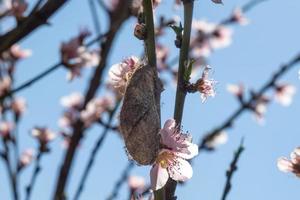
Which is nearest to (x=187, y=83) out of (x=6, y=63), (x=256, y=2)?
(x=256, y=2)

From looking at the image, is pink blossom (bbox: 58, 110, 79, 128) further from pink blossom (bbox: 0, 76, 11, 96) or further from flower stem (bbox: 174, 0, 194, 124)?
flower stem (bbox: 174, 0, 194, 124)

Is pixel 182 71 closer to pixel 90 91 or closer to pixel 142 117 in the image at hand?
pixel 142 117

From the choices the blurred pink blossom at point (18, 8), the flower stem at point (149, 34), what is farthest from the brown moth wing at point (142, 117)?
the blurred pink blossom at point (18, 8)

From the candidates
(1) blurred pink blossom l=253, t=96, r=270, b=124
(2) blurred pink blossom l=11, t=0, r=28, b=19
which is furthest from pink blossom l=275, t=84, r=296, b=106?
(2) blurred pink blossom l=11, t=0, r=28, b=19

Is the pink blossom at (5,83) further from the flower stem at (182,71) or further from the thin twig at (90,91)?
the flower stem at (182,71)

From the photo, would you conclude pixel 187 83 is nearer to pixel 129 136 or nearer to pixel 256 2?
pixel 129 136
